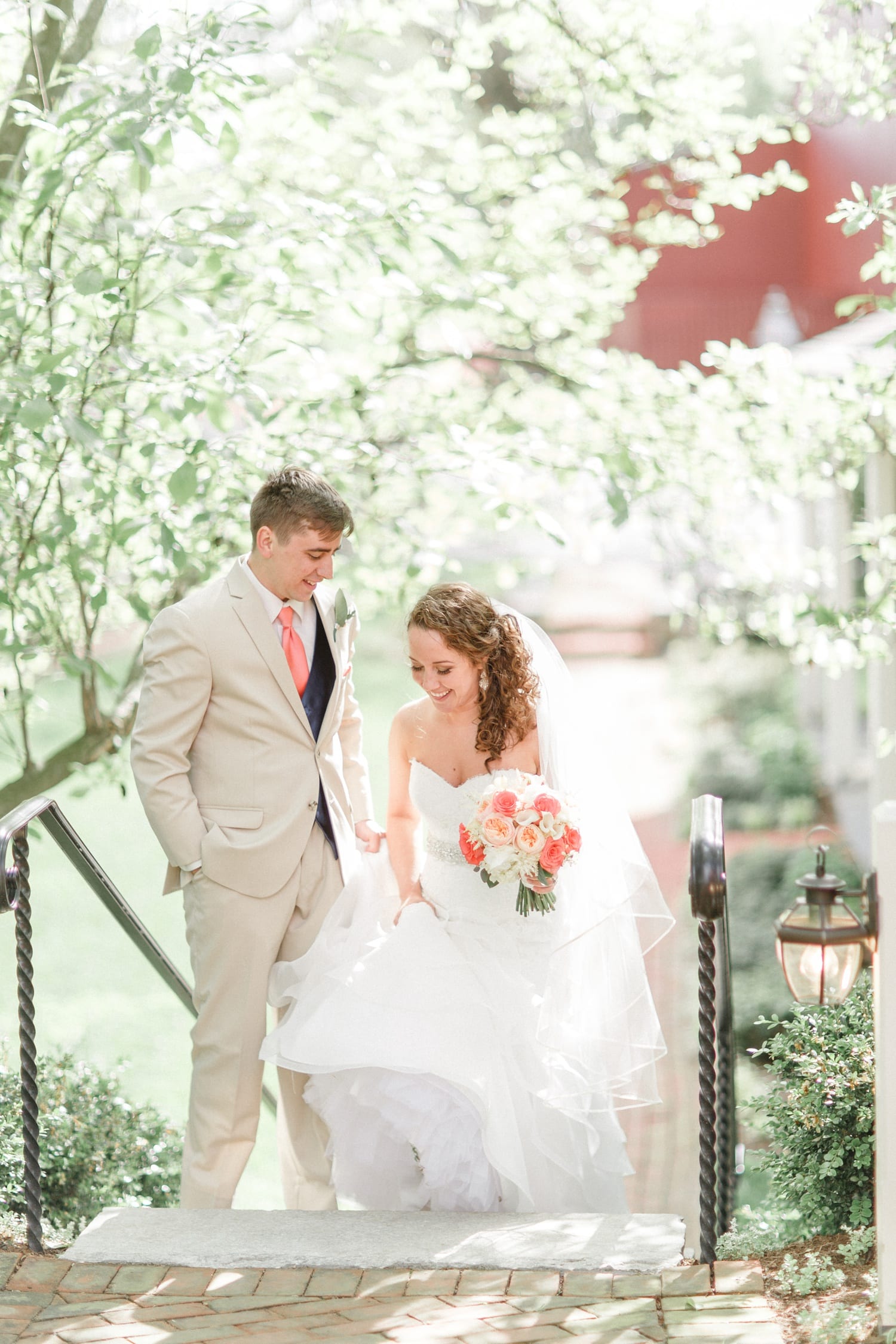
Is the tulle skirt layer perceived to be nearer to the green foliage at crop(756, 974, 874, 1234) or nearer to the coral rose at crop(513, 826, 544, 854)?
the coral rose at crop(513, 826, 544, 854)

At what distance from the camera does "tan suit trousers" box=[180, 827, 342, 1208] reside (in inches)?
152

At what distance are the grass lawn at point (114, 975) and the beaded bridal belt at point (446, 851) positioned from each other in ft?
1.88

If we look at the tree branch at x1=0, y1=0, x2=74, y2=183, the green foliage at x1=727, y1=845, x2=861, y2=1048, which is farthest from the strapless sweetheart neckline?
the green foliage at x1=727, y1=845, x2=861, y2=1048

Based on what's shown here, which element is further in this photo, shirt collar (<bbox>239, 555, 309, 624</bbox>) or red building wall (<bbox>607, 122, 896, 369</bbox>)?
red building wall (<bbox>607, 122, 896, 369</bbox>)

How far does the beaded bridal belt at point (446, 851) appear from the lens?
13.5 ft

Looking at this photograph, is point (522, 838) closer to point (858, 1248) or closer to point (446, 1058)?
point (446, 1058)

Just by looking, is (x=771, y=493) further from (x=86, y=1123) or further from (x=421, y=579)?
(x=86, y=1123)

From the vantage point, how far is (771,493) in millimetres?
5973

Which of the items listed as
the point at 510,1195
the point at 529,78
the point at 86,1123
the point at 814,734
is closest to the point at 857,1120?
the point at 510,1195

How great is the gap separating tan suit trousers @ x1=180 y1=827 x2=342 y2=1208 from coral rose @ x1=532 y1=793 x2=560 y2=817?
693mm

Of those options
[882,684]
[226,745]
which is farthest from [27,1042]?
[882,684]

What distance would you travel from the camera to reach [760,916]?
388 inches

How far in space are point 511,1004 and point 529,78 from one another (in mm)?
5162

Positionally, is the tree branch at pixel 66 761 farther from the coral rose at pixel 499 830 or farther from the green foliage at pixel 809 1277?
the green foliage at pixel 809 1277
